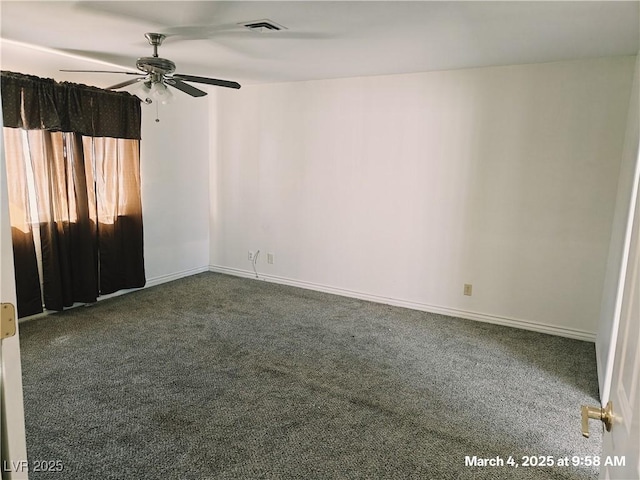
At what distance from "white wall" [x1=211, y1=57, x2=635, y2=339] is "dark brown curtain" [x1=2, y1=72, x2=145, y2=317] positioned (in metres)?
1.33

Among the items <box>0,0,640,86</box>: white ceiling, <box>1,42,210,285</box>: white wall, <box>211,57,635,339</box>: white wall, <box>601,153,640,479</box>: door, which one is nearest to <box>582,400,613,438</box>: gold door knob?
<box>601,153,640,479</box>: door

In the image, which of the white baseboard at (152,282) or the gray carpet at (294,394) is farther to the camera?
the white baseboard at (152,282)

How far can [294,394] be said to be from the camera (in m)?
2.63

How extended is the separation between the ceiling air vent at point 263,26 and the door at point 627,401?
230cm

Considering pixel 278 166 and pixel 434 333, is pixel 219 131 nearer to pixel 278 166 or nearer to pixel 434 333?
pixel 278 166

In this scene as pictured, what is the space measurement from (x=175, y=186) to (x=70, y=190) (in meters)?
1.29

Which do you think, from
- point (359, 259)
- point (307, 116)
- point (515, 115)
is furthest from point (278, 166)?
point (515, 115)

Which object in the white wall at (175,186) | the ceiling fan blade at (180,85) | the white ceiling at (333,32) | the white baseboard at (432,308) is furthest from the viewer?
the white wall at (175,186)

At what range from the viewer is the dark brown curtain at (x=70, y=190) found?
347 centimetres

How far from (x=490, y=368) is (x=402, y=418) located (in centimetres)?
101

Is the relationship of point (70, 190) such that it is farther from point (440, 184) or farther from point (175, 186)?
point (440, 184)

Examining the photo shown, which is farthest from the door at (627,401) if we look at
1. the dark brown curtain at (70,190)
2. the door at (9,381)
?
the dark brown curtain at (70,190)

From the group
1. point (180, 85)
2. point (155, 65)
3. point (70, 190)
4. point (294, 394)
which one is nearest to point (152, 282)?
point (70, 190)

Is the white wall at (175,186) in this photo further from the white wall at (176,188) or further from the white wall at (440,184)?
the white wall at (440,184)
